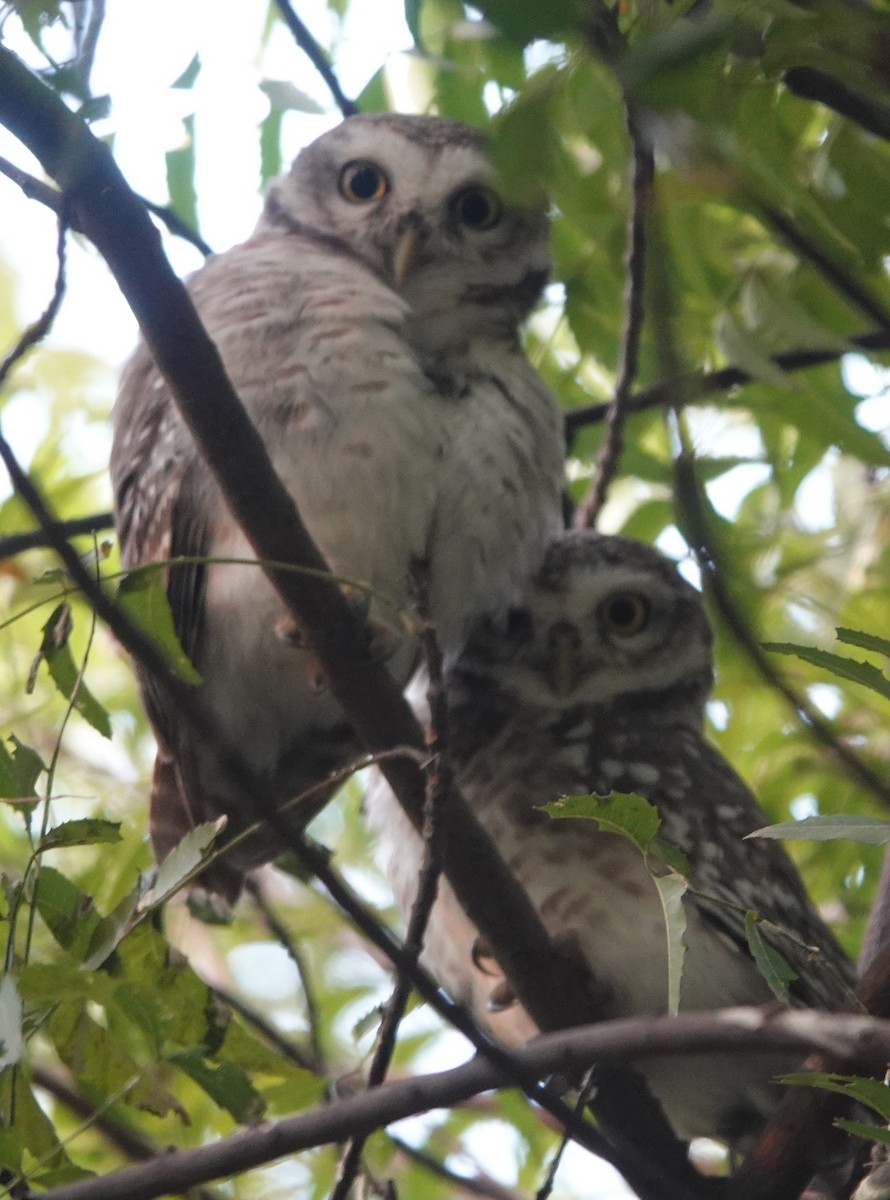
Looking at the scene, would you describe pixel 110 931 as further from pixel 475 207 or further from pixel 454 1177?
pixel 475 207

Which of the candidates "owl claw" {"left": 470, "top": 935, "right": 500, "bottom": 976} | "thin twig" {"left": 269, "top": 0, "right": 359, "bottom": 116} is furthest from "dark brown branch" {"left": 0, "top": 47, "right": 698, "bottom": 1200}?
"thin twig" {"left": 269, "top": 0, "right": 359, "bottom": 116}

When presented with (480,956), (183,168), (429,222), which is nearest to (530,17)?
(183,168)

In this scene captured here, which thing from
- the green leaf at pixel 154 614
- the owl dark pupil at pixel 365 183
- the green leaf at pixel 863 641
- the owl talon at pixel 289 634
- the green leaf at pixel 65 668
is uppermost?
the owl dark pupil at pixel 365 183

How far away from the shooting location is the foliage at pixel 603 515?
4.35 feet

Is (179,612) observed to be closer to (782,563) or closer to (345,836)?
(782,563)

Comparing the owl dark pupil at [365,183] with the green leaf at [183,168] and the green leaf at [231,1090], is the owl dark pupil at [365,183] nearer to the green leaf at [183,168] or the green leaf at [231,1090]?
the green leaf at [183,168]

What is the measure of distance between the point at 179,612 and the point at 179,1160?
4.32ft

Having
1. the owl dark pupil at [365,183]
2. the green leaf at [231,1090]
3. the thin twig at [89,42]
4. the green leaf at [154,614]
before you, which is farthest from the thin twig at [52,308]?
the owl dark pupil at [365,183]

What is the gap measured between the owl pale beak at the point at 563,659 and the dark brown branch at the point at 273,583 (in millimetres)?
932

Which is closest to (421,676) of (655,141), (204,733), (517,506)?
(517,506)

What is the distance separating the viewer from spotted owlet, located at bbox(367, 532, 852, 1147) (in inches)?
102

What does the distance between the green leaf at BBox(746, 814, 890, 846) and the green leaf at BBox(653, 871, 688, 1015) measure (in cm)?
9

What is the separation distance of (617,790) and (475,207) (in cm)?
125

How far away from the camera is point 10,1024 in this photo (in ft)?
4.27
